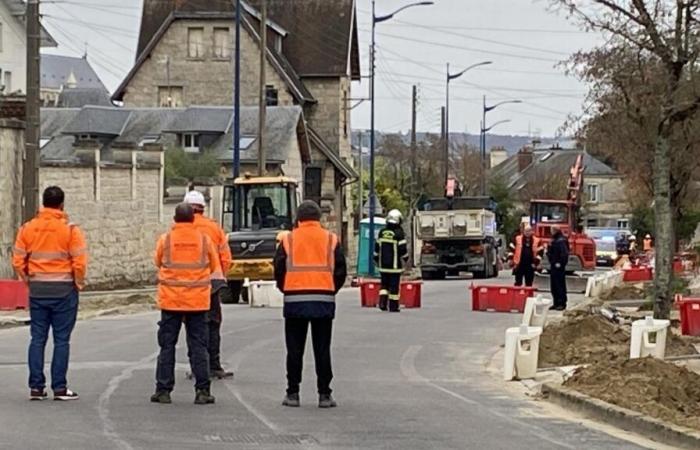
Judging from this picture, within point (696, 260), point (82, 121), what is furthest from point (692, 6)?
point (82, 121)

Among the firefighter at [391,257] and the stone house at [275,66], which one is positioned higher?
the stone house at [275,66]

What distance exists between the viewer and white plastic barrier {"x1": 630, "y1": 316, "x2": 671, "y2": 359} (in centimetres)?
1716

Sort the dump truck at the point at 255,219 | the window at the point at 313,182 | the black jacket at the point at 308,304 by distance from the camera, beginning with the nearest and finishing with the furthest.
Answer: the black jacket at the point at 308,304 → the dump truck at the point at 255,219 → the window at the point at 313,182

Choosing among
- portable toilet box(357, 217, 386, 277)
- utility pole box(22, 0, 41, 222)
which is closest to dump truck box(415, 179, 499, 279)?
portable toilet box(357, 217, 386, 277)

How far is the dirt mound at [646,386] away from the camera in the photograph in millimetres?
13250

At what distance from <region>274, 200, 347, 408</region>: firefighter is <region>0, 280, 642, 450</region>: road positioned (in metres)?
0.47

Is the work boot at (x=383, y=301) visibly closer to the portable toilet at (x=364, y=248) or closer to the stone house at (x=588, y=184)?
the portable toilet at (x=364, y=248)

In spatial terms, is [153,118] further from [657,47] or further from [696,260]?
[657,47]

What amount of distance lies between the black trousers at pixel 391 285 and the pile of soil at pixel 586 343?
585 cm

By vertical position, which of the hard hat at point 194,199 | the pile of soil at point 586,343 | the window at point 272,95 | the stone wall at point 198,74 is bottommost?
the pile of soil at point 586,343

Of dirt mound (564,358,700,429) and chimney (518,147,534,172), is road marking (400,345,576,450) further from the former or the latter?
chimney (518,147,534,172)

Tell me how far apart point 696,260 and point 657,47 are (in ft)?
113

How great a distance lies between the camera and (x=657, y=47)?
2230cm

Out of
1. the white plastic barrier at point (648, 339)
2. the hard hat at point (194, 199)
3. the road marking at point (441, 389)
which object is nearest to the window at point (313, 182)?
the road marking at point (441, 389)
